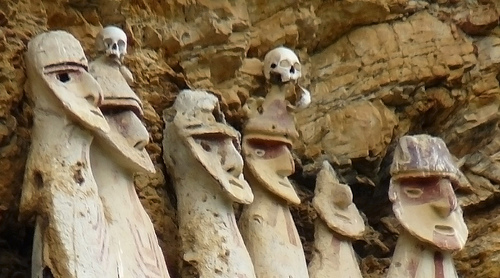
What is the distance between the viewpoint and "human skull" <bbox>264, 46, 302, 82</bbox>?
2.46 m

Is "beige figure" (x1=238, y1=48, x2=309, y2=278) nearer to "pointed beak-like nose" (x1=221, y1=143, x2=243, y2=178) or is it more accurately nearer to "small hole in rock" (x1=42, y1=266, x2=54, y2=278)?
"pointed beak-like nose" (x1=221, y1=143, x2=243, y2=178)

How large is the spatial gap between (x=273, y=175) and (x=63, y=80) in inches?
20.1

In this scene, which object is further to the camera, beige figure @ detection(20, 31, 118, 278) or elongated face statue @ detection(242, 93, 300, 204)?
elongated face statue @ detection(242, 93, 300, 204)

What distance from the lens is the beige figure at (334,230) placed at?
2389 millimetres

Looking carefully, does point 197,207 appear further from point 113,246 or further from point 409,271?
point 409,271

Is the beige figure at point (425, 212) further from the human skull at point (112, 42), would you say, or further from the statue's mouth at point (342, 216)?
the human skull at point (112, 42)

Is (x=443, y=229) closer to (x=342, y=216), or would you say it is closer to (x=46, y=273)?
(x=342, y=216)

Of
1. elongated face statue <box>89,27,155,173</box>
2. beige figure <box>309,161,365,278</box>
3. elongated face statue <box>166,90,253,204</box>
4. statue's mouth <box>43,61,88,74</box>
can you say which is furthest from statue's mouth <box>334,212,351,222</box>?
→ statue's mouth <box>43,61,88,74</box>

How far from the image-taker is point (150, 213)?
91.5 inches

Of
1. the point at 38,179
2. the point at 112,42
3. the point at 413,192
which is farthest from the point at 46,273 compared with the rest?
the point at 413,192

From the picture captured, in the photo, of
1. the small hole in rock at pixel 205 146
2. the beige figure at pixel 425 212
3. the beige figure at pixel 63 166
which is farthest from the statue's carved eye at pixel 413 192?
the beige figure at pixel 63 166

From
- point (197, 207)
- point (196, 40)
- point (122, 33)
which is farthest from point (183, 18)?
point (197, 207)

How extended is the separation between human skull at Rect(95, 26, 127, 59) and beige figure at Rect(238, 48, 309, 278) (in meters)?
0.33

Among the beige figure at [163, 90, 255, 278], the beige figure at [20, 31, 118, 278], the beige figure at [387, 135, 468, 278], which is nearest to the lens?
the beige figure at [20, 31, 118, 278]
